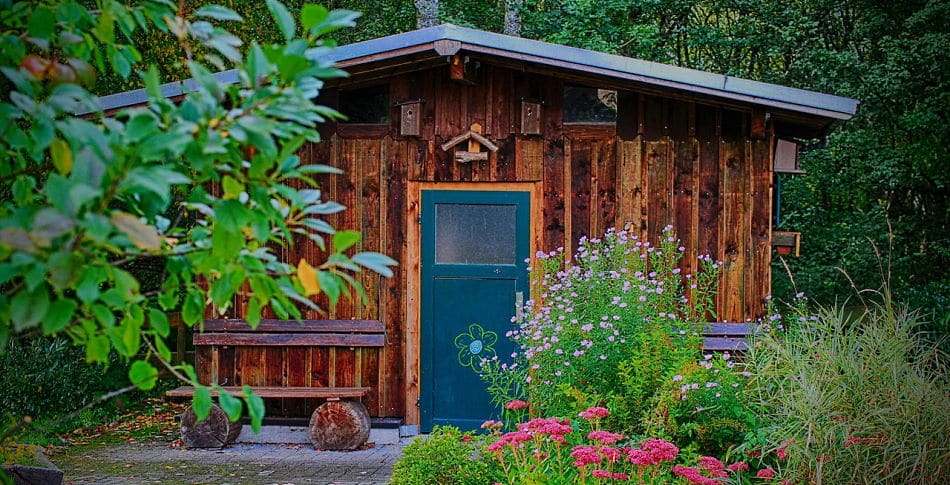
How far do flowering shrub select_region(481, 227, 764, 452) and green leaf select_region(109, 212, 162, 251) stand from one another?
13.1 ft

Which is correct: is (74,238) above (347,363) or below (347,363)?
above

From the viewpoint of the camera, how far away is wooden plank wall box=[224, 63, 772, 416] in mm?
7449

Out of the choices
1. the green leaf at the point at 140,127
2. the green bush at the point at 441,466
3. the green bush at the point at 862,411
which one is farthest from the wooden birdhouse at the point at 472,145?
the green leaf at the point at 140,127

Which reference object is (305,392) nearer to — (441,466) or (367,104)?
(367,104)

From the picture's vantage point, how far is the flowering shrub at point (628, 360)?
5262mm

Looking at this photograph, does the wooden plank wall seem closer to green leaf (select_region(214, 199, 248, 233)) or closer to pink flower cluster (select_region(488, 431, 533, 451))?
pink flower cluster (select_region(488, 431, 533, 451))

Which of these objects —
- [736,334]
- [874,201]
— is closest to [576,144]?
[736,334]

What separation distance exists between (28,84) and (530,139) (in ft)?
19.8

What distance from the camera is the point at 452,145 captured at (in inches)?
298

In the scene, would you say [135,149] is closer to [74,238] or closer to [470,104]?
[74,238]

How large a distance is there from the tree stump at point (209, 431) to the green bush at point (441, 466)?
2.95m

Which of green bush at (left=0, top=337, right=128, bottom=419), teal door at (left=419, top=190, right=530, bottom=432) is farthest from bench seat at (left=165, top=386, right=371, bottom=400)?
green bush at (left=0, top=337, right=128, bottom=419)

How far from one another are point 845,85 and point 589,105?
7793 mm

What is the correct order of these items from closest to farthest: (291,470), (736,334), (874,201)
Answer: (291,470), (736,334), (874,201)
